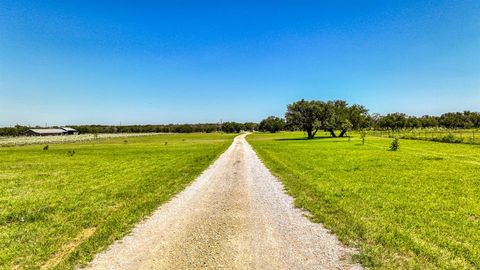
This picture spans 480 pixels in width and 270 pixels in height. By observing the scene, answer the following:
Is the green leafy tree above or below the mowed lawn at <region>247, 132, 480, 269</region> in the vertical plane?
above

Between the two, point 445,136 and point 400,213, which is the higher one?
point 445,136

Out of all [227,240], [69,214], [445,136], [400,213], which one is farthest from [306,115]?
[227,240]

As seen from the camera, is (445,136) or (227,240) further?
(445,136)

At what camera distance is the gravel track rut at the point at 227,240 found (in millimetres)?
6836

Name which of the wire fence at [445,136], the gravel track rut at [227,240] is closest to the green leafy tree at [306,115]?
the wire fence at [445,136]

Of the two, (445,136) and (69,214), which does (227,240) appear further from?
(445,136)

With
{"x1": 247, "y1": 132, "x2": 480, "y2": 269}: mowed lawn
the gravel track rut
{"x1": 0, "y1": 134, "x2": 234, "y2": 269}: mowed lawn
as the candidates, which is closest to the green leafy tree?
{"x1": 247, "y1": 132, "x2": 480, "y2": 269}: mowed lawn

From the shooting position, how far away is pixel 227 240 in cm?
827

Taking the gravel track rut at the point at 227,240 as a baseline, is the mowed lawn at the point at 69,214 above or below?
below

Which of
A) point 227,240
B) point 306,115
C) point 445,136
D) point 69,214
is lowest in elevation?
point 69,214

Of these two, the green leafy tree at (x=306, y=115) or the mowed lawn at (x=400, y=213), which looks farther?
the green leafy tree at (x=306, y=115)

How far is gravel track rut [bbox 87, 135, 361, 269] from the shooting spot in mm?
6836

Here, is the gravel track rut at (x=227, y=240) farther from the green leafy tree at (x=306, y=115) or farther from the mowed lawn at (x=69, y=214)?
the green leafy tree at (x=306, y=115)

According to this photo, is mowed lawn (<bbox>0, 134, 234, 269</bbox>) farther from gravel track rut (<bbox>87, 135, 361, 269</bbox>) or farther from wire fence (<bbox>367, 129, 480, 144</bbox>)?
wire fence (<bbox>367, 129, 480, 144</bbox>)
